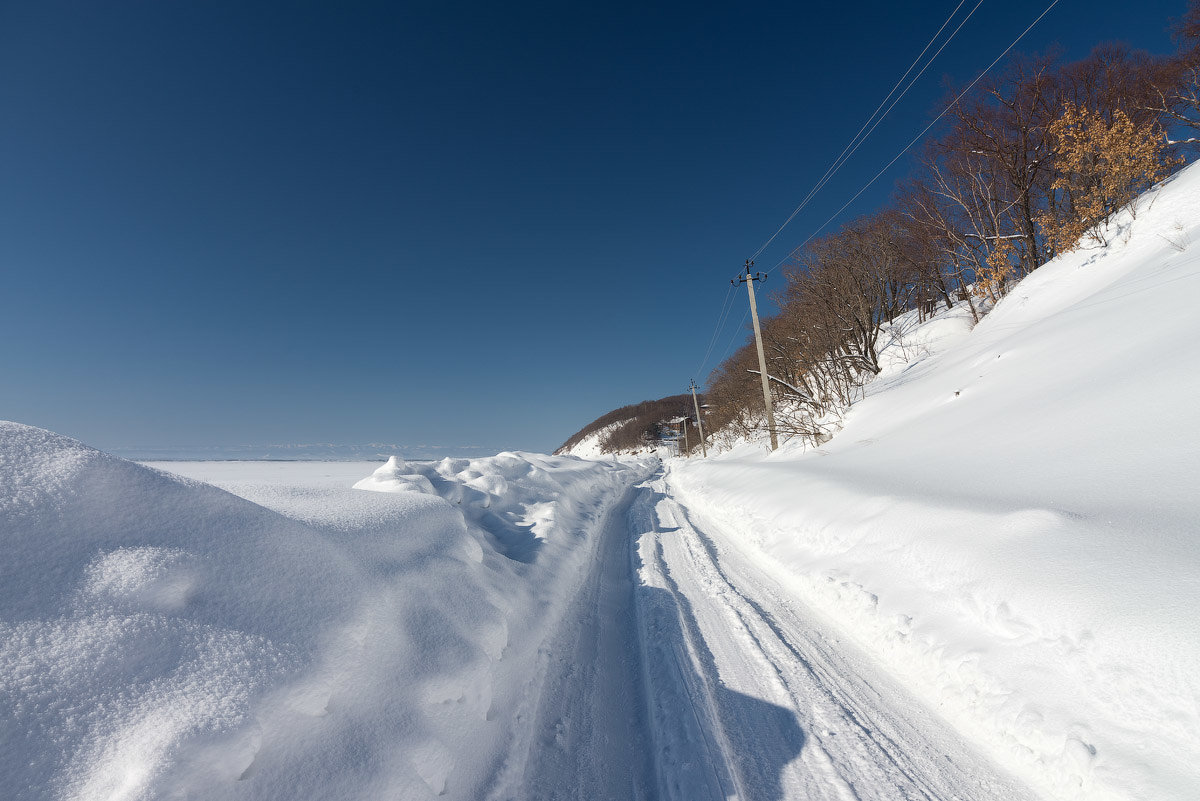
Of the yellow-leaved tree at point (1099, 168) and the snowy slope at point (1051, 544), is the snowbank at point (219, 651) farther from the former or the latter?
the yellow-leaved tree at point (1099, 168)

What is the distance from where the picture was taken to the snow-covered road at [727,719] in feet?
6.98

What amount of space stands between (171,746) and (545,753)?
5.64 feet

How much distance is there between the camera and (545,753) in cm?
239

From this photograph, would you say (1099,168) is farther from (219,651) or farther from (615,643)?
(219,651)

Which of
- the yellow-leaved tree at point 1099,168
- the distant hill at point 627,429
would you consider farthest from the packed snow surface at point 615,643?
the distant hill at point 627,429

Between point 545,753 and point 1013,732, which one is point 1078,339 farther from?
point 545,753

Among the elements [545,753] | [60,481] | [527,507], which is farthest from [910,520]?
[60,481]

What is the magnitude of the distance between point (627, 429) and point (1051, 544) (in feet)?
303

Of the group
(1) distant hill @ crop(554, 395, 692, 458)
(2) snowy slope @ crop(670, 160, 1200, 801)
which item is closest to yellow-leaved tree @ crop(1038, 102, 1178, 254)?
(2) snowy slope @ crop(670, 160, 1200, 801)

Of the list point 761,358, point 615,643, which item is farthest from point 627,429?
point 615,643

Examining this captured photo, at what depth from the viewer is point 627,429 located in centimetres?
9506

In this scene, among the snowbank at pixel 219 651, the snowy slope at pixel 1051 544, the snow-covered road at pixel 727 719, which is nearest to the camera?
the snowbank at pixel 219 651

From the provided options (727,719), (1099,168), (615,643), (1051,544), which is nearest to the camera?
(727,719)

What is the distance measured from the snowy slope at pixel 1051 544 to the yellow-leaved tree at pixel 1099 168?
10.1 feet
